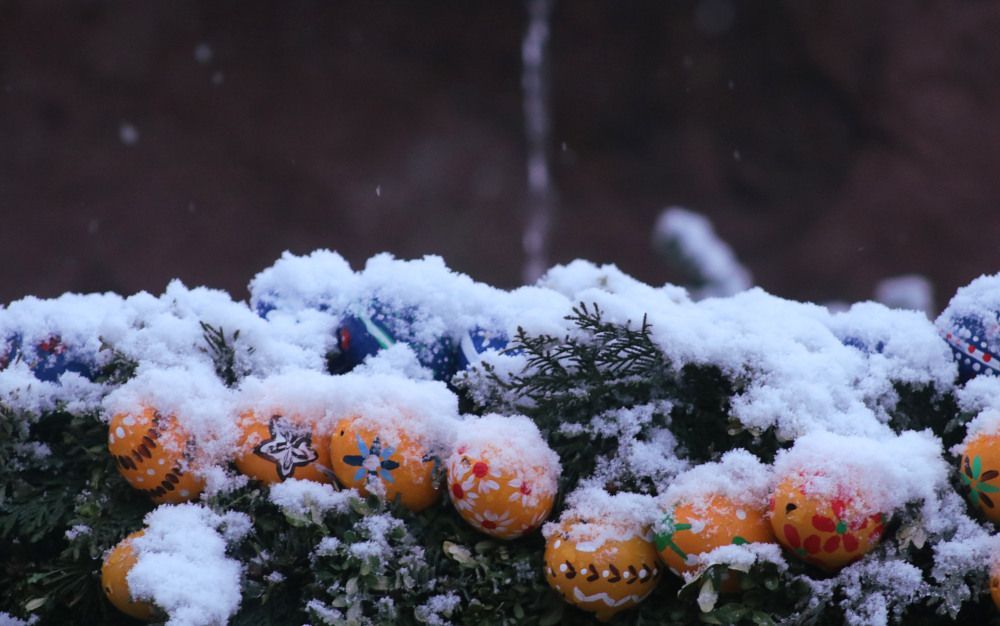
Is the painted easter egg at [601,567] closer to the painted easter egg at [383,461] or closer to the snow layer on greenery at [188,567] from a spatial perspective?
the painted easter egg at [383,461]

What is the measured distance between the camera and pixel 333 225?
158 inches

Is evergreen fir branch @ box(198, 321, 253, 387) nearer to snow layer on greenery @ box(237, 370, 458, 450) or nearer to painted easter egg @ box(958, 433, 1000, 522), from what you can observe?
snow layer on greenery @ box(237, 370, 458, 450)

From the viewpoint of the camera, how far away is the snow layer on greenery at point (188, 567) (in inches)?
40.0

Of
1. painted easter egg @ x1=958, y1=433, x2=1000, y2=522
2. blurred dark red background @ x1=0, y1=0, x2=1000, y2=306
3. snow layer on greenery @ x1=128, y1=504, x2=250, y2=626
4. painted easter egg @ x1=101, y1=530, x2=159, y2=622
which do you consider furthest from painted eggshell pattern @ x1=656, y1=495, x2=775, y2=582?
blurred dark red background @ x1=0, y1=0, x2=1000, y2=306

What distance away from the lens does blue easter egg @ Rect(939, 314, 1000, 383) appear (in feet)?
3.69

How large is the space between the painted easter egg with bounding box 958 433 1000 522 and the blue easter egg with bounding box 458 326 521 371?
1.86 feet

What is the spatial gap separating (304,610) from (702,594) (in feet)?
→ 1.47

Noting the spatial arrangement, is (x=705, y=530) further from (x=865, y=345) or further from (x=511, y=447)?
(x=865, y=345)

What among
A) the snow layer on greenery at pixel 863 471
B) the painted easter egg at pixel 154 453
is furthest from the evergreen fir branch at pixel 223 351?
the snow layer on greenery at pixel 863 471

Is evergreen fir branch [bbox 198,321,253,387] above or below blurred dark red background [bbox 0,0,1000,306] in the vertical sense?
below

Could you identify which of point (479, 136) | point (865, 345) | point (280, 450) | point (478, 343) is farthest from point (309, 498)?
point (479, 136)

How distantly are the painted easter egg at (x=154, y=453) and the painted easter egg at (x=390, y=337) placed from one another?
0.86ft

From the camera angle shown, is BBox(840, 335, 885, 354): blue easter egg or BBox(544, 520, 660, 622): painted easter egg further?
BBox(840, 335, 885, 354): blue easter egg

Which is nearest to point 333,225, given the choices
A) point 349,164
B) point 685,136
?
point 349,164
